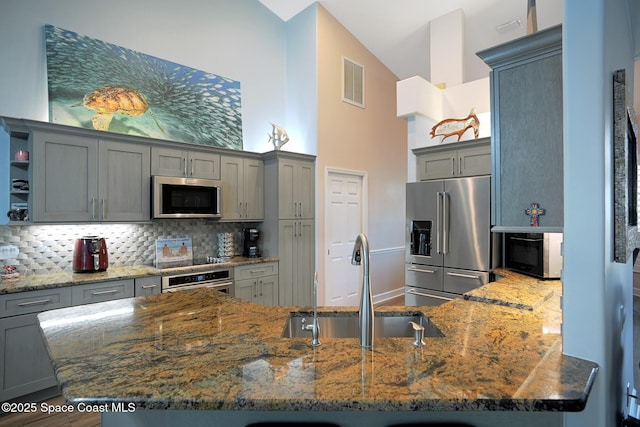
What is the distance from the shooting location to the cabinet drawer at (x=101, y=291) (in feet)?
9.15

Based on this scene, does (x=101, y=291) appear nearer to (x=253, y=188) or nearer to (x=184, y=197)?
(x=184, y=197)

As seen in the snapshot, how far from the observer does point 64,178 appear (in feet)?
9.59

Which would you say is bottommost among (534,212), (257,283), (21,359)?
(21,359)

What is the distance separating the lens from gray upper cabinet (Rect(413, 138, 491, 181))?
3.51 meters

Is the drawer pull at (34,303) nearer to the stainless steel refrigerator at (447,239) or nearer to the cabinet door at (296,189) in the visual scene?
the cabinet door at (296,189)

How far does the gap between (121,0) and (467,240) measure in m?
4.44

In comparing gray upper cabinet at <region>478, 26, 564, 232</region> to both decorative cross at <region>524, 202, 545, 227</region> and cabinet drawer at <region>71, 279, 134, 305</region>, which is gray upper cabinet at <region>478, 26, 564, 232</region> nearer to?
decorative cross at <region>524, 202, 545, 227</region>

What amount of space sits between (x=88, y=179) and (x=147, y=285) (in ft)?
3.67

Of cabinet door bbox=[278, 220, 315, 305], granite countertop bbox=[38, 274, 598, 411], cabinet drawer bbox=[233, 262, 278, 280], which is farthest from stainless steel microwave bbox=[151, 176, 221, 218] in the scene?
granite countertop bbox=[38, 274, 598, 411]

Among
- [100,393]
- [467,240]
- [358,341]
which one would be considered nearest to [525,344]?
[358,341]

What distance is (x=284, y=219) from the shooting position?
4.34 metres

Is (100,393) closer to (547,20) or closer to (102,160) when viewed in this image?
(102,160)

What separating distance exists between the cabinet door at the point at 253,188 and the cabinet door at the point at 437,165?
6.67ft

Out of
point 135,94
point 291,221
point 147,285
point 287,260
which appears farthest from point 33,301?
point 291,221
